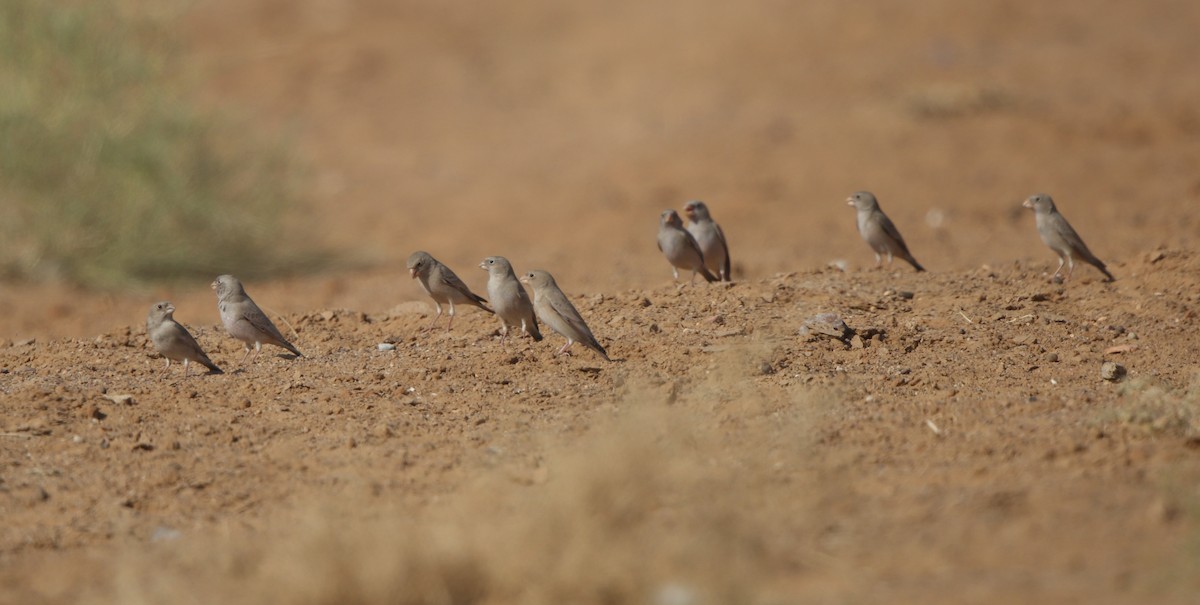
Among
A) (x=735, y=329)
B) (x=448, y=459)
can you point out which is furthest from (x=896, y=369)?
(x=448, y=459)

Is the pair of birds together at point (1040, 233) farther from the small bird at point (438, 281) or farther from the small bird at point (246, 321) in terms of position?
the small bird at point (246, 321)

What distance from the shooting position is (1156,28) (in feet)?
88.8

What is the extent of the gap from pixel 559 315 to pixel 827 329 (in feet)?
5.73

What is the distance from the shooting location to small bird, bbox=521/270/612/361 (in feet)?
28.0

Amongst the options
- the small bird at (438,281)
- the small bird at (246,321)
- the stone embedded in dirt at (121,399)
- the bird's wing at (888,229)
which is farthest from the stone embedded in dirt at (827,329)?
the stone embedded in dirt at (121,399)

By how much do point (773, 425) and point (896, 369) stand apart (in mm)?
1563

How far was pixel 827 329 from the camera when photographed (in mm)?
8961

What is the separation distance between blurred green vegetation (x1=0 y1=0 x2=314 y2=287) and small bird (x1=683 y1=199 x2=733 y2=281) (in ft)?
22.6

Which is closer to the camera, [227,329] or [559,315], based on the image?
[559,315]

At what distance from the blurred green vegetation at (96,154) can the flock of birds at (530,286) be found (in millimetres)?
6717

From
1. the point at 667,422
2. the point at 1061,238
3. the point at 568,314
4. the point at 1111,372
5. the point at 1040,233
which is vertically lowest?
the point at 667,422

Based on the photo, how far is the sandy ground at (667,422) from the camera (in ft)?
17.0

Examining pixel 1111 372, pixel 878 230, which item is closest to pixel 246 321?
pixel 1111 372

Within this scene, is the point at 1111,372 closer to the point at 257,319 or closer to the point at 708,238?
the point at 708,238
